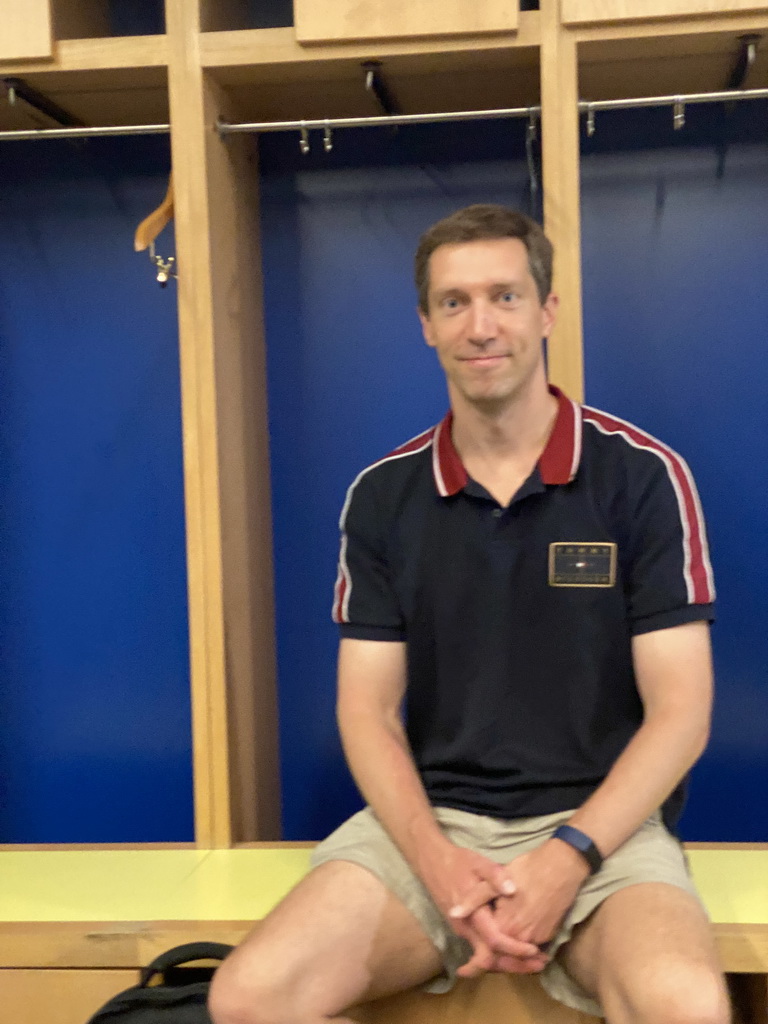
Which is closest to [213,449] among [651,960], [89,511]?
[89,511]

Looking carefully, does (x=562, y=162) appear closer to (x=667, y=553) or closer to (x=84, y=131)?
(x=667, y=553)

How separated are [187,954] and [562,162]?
1582 mm

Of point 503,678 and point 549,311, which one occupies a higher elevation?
point 549,311

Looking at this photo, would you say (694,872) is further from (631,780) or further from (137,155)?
(137,155)

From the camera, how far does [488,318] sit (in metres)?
1.69

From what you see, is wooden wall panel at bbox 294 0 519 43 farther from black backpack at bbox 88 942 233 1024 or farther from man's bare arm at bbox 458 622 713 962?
black backpack at bbox 88 942 233 1024

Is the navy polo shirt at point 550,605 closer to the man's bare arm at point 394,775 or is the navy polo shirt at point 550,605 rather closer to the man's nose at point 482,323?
the man's bare arm at point 394,775

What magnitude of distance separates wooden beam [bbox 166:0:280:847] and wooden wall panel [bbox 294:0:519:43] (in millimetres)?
244

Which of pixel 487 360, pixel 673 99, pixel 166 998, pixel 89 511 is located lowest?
pixel 166 998

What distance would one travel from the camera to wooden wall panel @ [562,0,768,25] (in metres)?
1.99

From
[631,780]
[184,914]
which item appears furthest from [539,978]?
[184,914]

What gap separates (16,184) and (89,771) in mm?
1492

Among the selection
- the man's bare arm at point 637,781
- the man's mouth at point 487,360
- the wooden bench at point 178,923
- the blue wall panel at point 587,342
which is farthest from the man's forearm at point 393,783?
the blue wall panel at point 587,342

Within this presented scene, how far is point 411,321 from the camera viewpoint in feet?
8.32
